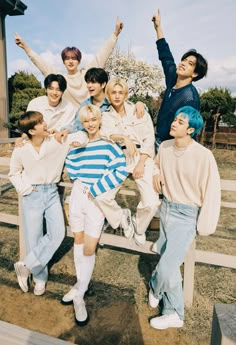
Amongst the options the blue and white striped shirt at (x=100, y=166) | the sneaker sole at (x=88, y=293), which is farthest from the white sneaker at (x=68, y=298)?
the blue and white striped shirt at (x=100, y=166)

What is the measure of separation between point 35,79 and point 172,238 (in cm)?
1412

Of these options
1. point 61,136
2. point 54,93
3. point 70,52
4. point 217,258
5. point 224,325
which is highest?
point 70,52

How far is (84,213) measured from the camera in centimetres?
269

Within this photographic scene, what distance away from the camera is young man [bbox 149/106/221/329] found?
7.42 ft

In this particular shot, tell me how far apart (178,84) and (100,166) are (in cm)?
115

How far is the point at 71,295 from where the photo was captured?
2.87m

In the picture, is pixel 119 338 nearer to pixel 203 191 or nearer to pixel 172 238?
pixel 172 238

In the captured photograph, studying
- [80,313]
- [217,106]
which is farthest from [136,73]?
[80,313]

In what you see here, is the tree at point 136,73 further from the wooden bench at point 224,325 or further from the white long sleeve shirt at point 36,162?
the wooden bench at point 224,325

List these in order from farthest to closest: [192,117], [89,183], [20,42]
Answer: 1. [20,42]
2. [89,183]
3. [192,117]

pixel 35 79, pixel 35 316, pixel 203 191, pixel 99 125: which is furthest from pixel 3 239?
pixel 35 79

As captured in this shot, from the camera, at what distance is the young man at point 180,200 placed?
2.26 metres

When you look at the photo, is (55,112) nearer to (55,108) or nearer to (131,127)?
(55,108)

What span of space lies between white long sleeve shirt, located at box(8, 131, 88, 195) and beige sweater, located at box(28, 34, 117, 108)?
89 centimetres
